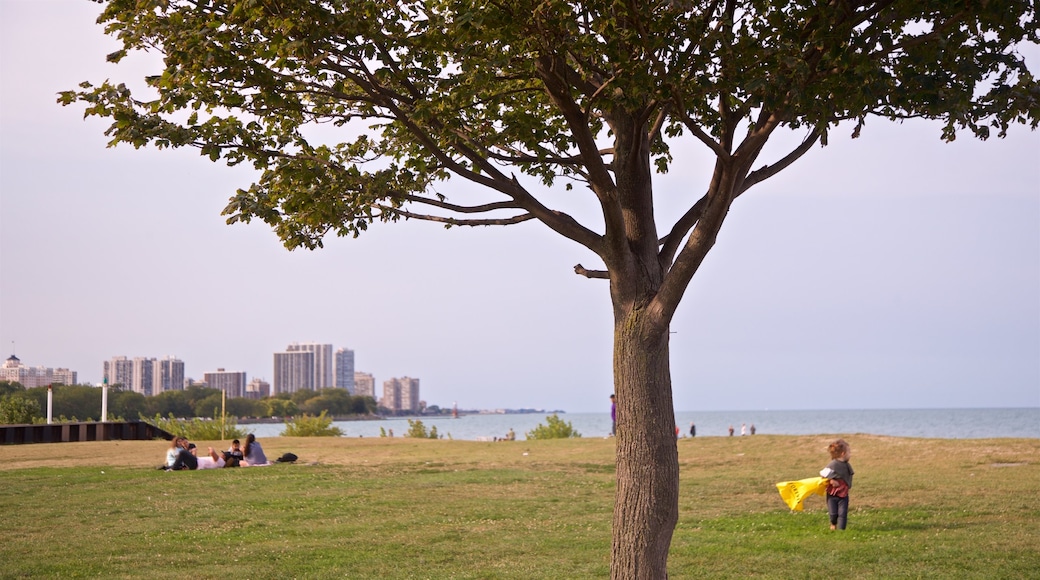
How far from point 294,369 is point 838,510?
556ft

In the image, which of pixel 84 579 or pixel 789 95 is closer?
pixel 789 95

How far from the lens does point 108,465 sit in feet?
72.4

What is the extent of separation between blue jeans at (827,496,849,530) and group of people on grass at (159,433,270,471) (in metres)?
13.1

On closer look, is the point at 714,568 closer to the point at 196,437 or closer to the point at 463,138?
the point at 463,138

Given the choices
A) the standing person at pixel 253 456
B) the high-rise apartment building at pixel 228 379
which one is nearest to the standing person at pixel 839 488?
the standing person at pixel 253 456

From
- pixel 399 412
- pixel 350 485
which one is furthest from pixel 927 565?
pixel 399 412

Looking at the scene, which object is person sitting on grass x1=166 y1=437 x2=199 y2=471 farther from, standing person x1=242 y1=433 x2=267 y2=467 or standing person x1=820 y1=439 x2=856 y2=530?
standing person x1=820 y1=439 x2=856 y2=530

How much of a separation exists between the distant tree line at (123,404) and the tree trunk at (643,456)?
102 ft

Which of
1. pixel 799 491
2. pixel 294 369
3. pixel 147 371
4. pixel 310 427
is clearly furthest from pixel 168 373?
pixel 799 491

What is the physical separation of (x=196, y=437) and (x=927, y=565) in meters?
28.1

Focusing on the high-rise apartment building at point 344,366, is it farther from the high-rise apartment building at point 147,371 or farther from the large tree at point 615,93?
the large tree at point 615,93

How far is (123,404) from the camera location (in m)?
53.3

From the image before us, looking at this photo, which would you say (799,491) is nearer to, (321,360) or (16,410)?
(16,410)

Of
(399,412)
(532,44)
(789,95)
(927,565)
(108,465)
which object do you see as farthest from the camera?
(399,412)
